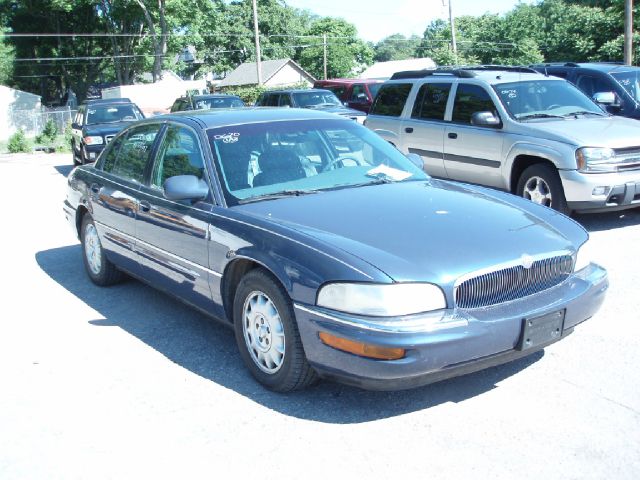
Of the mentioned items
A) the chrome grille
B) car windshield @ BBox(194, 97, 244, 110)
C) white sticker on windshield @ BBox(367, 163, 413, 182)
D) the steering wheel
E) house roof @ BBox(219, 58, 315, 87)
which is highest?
house roof @ BBox(219, 58, 315, 87)

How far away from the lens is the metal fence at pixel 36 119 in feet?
140

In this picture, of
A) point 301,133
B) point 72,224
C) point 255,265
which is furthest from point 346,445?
point 72,224

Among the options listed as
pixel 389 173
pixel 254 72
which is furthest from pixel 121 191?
pixel 254 72

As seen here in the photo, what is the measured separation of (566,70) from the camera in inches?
457

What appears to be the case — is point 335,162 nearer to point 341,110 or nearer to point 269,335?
point 269,335

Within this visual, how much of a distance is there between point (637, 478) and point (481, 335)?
0.91 m

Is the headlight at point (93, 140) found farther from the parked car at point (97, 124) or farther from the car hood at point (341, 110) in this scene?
the car hood at point (341, 110)

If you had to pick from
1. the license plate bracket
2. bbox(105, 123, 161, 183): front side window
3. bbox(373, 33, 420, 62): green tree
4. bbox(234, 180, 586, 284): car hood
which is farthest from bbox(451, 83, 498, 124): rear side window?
bbox(373, 33, 420, 62): green tree

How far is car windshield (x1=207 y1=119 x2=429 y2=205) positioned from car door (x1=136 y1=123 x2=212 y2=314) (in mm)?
Answer: 198

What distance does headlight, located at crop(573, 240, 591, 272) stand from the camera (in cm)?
411

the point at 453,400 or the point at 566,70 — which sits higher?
the point at 566,70

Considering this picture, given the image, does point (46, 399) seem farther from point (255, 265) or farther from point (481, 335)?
point (481, 335)

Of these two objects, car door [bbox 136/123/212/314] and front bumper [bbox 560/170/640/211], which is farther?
front bumper [bbox 560/170/640/211]

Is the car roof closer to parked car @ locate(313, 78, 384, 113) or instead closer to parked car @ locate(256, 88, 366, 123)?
parked car @ locate(256, 88, 366, 123)
